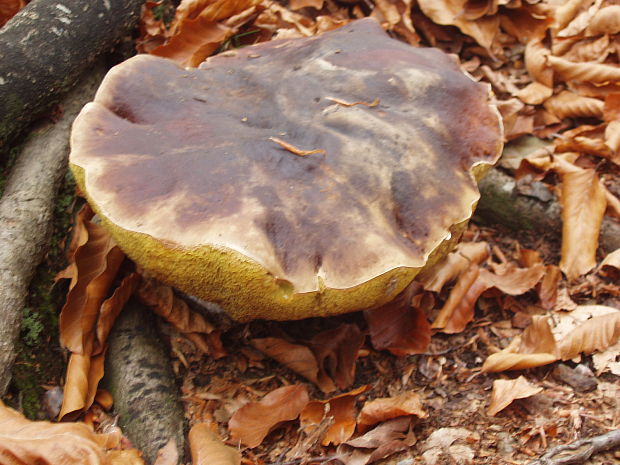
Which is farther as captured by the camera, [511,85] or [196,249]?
[511,85]

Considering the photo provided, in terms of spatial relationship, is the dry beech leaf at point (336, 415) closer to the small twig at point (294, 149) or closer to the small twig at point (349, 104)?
Answer: the small twig at point (294, 149)

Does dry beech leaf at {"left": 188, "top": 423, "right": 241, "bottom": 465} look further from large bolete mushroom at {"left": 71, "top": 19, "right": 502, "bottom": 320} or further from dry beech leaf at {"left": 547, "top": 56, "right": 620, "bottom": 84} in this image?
dry beech leaf at {"left": 547, "top": 56, "right": 620, "bottom": 84}

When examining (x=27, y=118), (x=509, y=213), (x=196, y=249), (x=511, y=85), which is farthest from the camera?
(x=511, y=85)

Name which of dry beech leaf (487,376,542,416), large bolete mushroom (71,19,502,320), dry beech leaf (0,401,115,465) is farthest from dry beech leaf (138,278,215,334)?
dry beech leaf (487,376,542,416)

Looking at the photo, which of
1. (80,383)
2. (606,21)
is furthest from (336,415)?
(606,21)

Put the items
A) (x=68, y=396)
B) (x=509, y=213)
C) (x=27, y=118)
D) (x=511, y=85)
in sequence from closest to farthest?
(x=68, y=396)
(x=27, y=118)
(x=509, y=213)
(x=511, y=85)

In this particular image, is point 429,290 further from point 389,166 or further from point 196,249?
point 196,249

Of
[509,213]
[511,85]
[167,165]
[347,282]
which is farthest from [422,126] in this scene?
[511,85]
